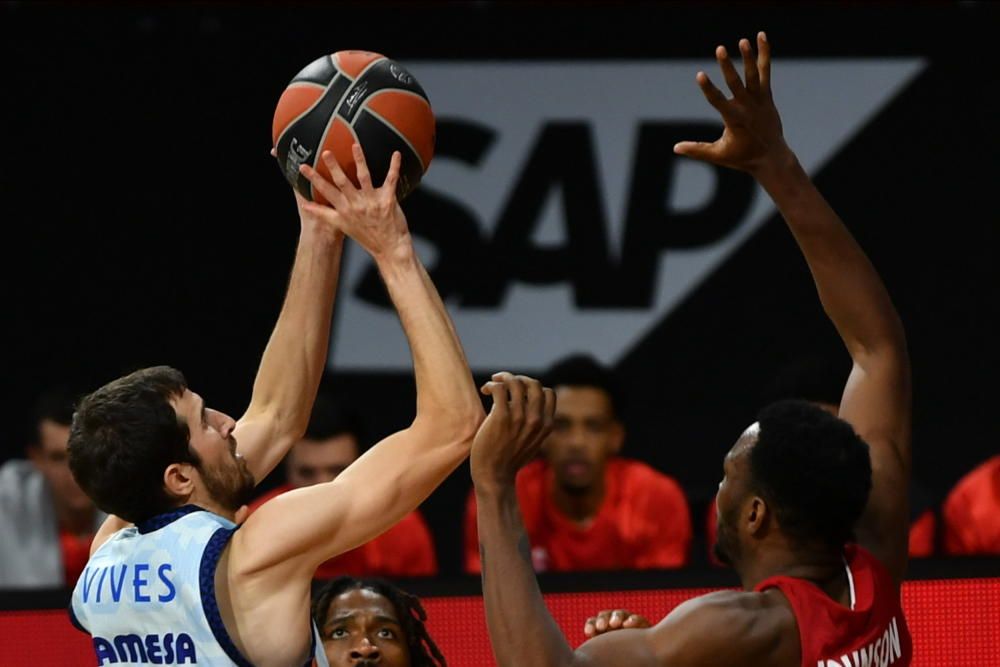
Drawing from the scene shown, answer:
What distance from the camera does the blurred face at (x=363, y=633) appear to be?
453cm

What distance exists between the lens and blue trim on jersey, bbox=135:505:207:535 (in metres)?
3.49

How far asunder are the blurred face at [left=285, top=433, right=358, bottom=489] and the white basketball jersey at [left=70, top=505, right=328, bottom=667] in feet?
8.86

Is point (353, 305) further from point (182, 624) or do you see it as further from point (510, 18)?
point (182, 624)

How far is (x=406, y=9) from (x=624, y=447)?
2069mm

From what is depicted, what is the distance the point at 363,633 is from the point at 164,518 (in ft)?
3.93

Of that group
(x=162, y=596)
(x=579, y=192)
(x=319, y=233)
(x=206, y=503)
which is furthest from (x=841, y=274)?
(x=579, y=192)

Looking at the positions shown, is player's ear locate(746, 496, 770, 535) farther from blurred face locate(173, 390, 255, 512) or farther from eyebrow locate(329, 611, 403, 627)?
eyebrow locate(329, 611, 403, 627)

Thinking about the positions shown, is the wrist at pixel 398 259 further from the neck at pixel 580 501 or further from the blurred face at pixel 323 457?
the neck at pixel 580 501

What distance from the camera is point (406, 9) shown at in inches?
298

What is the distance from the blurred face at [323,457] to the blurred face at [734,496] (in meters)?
3.04

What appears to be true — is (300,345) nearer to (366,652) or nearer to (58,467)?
(366,652)

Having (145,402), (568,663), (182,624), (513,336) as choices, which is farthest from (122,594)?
(513,336)

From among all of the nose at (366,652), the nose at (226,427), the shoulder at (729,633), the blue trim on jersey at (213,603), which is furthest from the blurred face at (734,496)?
the nose at (366,652)

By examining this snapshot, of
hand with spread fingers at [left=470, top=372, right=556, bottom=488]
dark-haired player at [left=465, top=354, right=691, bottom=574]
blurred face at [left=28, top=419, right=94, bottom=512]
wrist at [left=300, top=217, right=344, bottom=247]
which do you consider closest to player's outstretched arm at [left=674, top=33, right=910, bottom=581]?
hand with spread fingers at [left=470, top=372, right=556, bottom=488]
